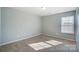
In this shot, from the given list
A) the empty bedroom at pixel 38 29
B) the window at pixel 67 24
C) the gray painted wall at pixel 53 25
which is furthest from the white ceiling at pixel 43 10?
the window at pixel 67 24

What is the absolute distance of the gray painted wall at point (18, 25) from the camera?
175 cm

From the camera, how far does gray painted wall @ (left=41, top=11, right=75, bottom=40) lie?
1867mm

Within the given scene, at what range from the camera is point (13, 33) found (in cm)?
181

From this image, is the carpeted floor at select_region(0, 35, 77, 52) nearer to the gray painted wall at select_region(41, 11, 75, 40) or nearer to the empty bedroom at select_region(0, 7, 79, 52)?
the empty bedroom at select_region(0, 7, 79, 52)

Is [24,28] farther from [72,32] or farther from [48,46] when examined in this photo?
[72,32]

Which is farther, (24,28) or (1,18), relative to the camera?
(24,28)

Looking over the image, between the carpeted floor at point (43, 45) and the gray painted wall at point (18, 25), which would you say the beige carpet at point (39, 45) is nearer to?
the carpeted floor at point (43, 45)

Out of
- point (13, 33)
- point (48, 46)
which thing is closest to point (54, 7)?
point (48, 46)

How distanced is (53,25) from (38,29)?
0.43 m

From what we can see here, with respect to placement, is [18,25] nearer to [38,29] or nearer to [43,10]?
[38,29]
